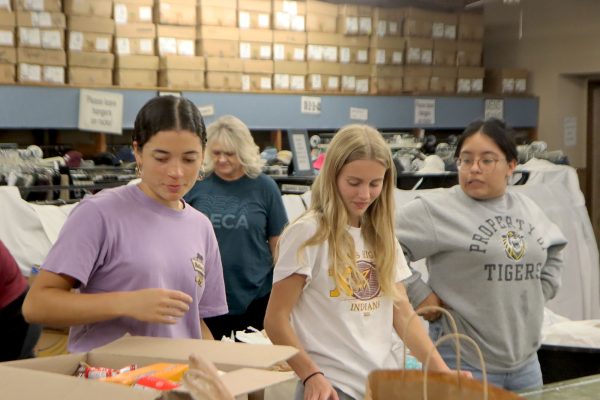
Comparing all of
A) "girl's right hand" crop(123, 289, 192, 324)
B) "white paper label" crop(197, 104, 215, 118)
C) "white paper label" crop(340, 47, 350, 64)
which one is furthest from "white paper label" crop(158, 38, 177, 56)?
"girl's right hand" crop(123, 289, 192, 324)

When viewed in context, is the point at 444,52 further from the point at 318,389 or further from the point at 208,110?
the point at 318,389

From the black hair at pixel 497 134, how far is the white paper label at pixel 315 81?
4.23m

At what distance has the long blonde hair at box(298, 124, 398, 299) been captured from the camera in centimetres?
220

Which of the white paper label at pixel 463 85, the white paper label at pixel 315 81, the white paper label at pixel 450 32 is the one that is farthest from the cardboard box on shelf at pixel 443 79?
the white paper label at pixel 315 81

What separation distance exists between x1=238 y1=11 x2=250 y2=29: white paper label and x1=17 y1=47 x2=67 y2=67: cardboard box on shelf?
54.9 inches

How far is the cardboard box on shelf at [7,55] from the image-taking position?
5.61 m

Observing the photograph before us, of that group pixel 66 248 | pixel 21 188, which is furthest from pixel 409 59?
pixel 66 248

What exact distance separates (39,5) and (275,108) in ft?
6.55

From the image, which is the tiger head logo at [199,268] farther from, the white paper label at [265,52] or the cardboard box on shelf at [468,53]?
the cardboard box on shelf at [468,53]

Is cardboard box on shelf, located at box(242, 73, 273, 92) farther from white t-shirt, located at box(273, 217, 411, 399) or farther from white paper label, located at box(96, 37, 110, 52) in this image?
white t-shirt, located at box(273, 217, 411, 399)

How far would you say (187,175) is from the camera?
6.26ft

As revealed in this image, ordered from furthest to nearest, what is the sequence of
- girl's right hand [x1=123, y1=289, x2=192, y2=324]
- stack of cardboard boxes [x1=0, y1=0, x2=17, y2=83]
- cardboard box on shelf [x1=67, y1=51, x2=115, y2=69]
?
cardboard box on shelf [x1=67, y1=51, x2=115, y2=69], stack of cardboard boxes [x1=0, y1=0, x2=17, y2=83], girl's right hand [x1=123, y1=289, x2=192, y2=324]

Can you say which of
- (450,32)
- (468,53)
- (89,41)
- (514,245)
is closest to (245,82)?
(89,41)

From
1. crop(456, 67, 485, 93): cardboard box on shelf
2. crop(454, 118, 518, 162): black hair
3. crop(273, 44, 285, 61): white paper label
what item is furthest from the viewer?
crop(456, 67, 485, 93): cardboard box on shelf
